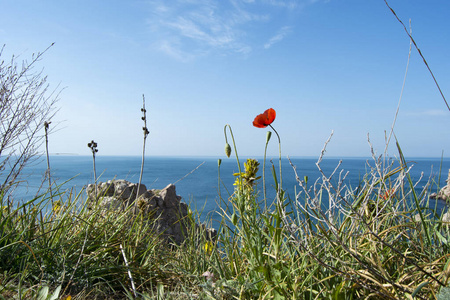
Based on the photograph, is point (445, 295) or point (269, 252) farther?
point (269, 252)

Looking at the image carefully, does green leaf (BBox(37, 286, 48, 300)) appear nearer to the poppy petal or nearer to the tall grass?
the tall grass

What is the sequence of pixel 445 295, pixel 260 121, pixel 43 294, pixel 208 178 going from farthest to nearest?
1. pixel 208 178
2. pixel 260 121
3. pixel 43 294
4. pixel 445 295

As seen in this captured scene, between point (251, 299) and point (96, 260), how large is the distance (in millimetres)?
1076

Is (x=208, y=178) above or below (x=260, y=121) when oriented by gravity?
below

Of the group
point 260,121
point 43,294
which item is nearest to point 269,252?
point 260,121

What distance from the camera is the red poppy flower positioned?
151 cm

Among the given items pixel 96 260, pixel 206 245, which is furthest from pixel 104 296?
pixel 206 245

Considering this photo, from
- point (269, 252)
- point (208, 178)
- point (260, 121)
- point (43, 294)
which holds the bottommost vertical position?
point (208, 178)

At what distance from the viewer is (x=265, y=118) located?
1.53 m

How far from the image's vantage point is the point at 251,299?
1428 millimetres

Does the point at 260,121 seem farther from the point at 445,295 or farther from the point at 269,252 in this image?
the point at 445,295

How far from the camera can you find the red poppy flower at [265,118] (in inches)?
59.4

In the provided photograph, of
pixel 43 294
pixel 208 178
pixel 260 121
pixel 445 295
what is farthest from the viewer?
pixel 208 178

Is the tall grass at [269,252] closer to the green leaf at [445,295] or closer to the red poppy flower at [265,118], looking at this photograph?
the green leaf at [445,295]
